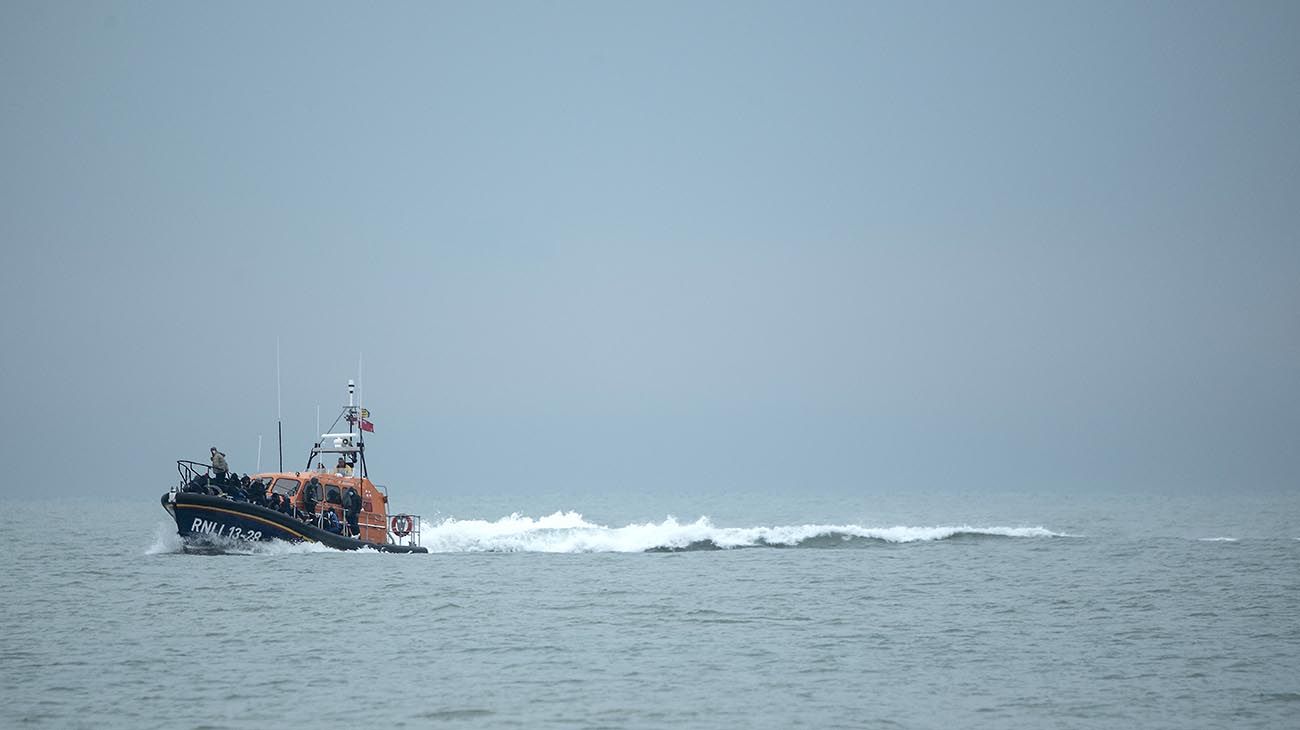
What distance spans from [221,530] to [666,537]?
18016 millimetres

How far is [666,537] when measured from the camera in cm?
4644

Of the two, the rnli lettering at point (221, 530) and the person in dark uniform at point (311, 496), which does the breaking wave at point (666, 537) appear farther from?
the rnli lettering at point (221, 530)

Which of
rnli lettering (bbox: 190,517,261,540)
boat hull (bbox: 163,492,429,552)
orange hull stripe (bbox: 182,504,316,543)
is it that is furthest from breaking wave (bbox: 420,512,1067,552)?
rnli lettering (bbox: 190,517,261,540)

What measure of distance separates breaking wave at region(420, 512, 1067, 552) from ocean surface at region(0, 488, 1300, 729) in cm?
366

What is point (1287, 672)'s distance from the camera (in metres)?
20.3

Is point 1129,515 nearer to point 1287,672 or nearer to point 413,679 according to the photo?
point 1287,672

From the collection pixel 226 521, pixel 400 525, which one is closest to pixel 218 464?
pixel 226 521

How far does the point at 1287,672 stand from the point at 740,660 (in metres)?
8.84

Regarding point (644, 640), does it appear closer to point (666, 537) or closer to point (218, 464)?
point (218, 464)

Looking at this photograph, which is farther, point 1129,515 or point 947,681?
point 1129,515

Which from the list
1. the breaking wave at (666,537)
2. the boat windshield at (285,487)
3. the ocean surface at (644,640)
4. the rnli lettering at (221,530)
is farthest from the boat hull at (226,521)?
the breaking wave at (666,537)

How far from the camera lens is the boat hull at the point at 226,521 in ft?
106

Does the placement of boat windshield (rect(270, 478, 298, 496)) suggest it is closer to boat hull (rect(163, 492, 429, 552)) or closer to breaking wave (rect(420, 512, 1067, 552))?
boat hull (rect(163, 492, 429, 552))

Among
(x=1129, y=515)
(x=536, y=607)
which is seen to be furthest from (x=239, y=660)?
(x=1129, y=515)
